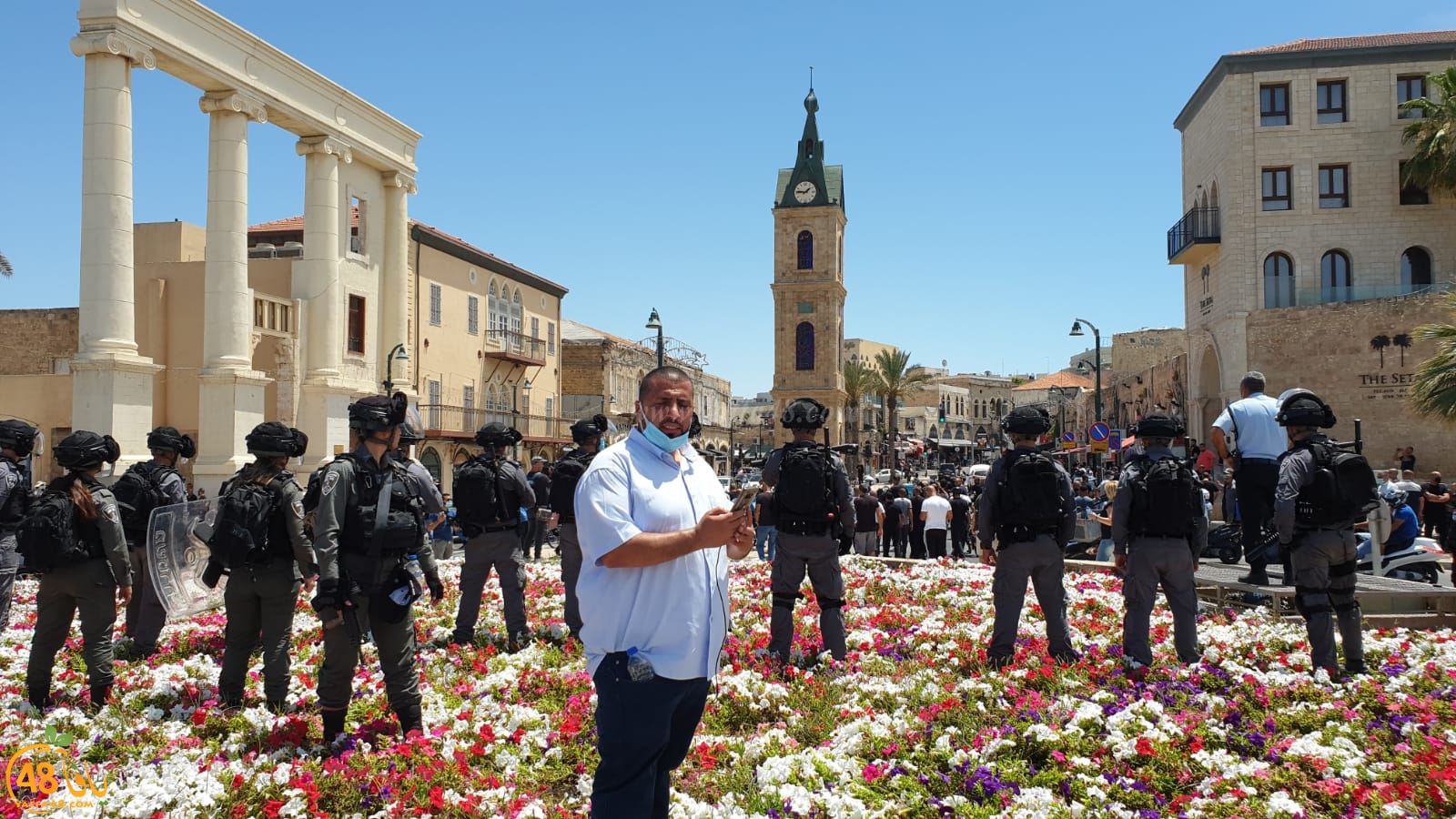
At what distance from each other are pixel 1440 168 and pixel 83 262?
40633mm

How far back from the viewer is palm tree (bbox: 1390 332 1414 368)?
33250 mm

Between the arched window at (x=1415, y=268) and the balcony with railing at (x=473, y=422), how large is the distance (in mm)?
32726

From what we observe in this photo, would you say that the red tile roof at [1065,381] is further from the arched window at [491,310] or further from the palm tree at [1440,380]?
the palm tree at [1440,380]

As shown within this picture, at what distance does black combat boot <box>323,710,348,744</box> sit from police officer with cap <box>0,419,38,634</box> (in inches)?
126

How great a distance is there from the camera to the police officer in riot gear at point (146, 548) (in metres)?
9.18

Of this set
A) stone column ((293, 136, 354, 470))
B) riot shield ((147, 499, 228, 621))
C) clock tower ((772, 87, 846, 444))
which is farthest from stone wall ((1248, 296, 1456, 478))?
clock tower ((772, 87, 846, 444))

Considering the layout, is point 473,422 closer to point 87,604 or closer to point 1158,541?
point 87,604

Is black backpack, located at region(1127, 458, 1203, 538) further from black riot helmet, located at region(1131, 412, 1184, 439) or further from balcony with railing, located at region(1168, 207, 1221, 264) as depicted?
balcony with railing, located at region(1168, 207, 1221, 264)

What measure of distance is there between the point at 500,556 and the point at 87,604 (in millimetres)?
3453

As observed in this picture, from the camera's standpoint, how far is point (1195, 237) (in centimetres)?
3834

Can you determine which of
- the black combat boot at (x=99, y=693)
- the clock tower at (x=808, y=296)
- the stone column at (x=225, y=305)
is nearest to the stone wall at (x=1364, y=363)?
the stone column at (x=225, y=305)

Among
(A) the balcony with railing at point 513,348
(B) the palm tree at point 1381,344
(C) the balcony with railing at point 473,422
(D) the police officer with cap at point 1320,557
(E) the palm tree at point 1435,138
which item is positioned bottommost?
(D) the police officer with cap at point 1320,557

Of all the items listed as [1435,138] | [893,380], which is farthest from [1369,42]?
[893,380]

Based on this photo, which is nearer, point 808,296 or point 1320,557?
Answer: point 1320,557
